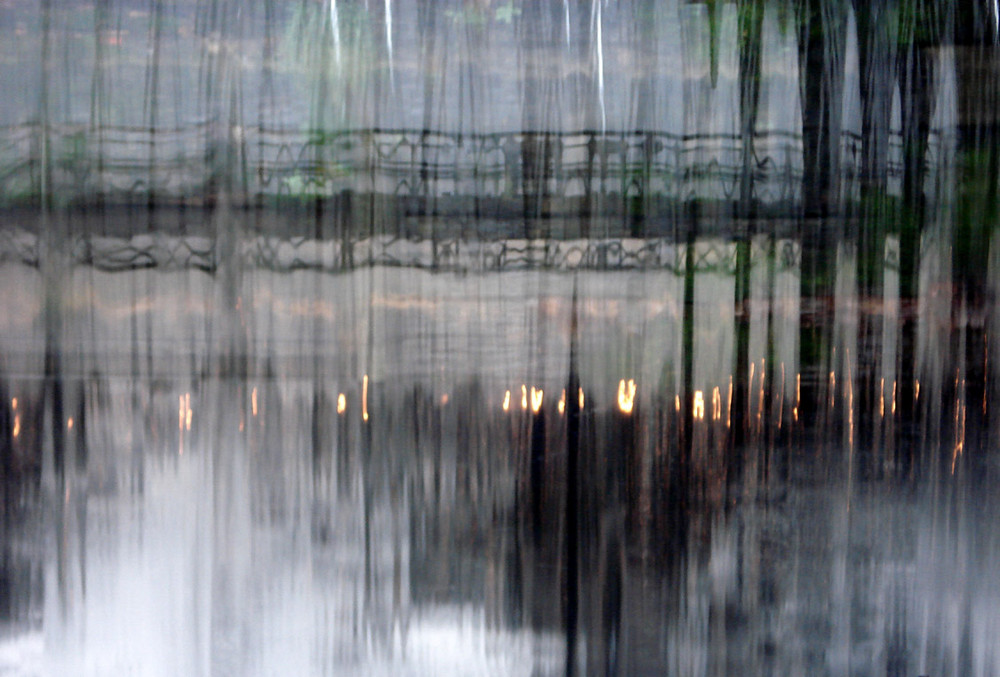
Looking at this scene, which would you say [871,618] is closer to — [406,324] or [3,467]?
[406,324]

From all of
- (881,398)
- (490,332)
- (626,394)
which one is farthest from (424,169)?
(881,398)

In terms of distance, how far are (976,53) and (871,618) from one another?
1.53m

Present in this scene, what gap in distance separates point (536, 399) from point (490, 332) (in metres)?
0.21

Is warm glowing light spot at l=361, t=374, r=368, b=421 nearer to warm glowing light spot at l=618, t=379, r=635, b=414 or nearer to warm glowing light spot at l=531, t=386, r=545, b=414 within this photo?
warm glowing light spot at l=531, t=386, r=545, b=414

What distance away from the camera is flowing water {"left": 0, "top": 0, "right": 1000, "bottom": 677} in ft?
6.37

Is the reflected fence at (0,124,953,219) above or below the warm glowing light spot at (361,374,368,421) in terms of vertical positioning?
above

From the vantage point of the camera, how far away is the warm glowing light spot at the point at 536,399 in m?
1.98

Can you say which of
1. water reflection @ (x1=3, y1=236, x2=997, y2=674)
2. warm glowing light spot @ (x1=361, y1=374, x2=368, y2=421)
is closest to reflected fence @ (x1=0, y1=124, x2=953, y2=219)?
water reflection @ (x1=3, y1=236, x2=997, y2=674)

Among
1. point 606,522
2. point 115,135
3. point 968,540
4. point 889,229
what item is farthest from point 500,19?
point 968,540

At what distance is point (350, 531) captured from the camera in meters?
1.99

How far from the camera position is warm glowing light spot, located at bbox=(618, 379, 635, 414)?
1987 millimetres

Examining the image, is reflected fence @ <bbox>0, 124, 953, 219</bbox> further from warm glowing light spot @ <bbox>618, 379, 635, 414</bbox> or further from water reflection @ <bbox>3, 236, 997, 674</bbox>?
warm glowing light spot @ <bbox>618, 379, 635, 414</bbox>

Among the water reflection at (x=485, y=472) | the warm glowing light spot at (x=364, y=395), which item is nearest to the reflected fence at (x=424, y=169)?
the water reflection at (x=485, y=472)

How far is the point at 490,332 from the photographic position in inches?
77.3
